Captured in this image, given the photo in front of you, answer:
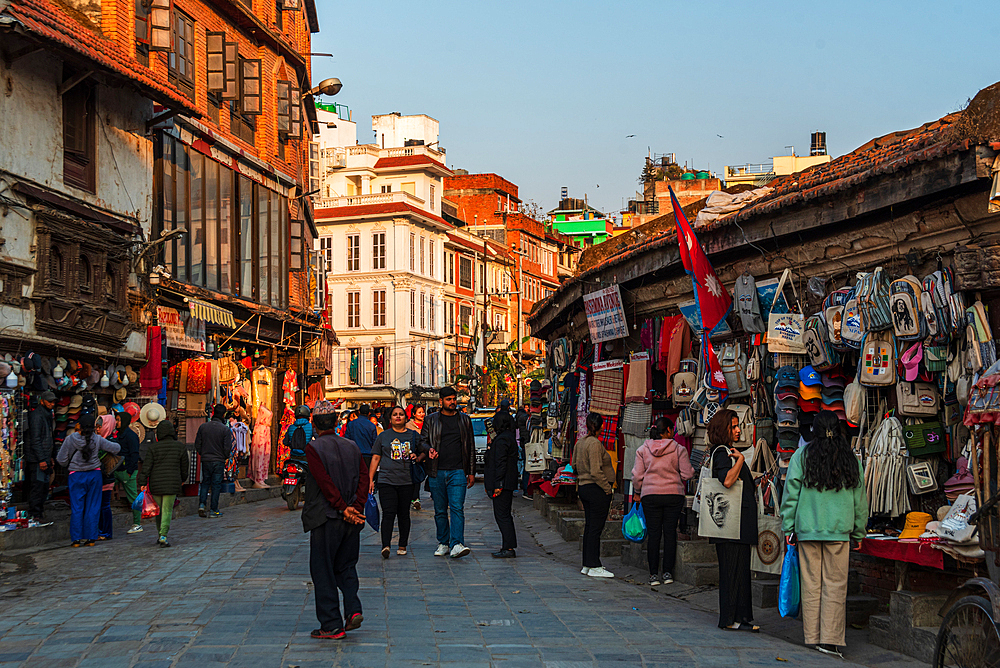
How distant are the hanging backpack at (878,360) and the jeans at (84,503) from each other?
10.3 metres

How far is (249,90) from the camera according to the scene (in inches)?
1038

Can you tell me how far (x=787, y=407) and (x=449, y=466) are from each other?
4469 millimetres

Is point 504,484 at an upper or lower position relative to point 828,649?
upper

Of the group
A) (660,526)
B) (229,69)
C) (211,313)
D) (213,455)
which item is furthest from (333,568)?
(229,69)

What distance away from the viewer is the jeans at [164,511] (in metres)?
13.6

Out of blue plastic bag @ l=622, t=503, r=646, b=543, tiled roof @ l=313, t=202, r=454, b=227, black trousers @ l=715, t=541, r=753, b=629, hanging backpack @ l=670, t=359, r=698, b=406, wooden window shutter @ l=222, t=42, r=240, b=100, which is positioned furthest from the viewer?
tiled roof @ l=313, t=202, r=454, b=227

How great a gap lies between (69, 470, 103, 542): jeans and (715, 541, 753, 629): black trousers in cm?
926

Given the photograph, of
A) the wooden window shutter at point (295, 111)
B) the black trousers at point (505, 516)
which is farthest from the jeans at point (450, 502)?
the wooden window shutter at point (295, 111)

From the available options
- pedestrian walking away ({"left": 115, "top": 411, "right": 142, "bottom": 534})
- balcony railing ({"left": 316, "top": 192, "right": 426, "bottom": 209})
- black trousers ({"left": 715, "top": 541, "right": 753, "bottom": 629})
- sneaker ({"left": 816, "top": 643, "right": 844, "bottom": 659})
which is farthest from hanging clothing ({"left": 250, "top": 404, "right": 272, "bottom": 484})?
balcony railing ({"left": 316, "top": 192, "right": 426, "bottom": 209})

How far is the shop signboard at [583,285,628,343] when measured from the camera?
49.8 ft

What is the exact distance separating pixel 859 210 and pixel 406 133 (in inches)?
2529

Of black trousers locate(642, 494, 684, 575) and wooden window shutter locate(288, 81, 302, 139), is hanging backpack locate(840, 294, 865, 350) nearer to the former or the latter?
black trousers locate(642, 494, 684, 575)

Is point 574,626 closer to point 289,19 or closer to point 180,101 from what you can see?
point 180,101

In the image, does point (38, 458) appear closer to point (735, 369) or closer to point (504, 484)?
point (504, 484)
